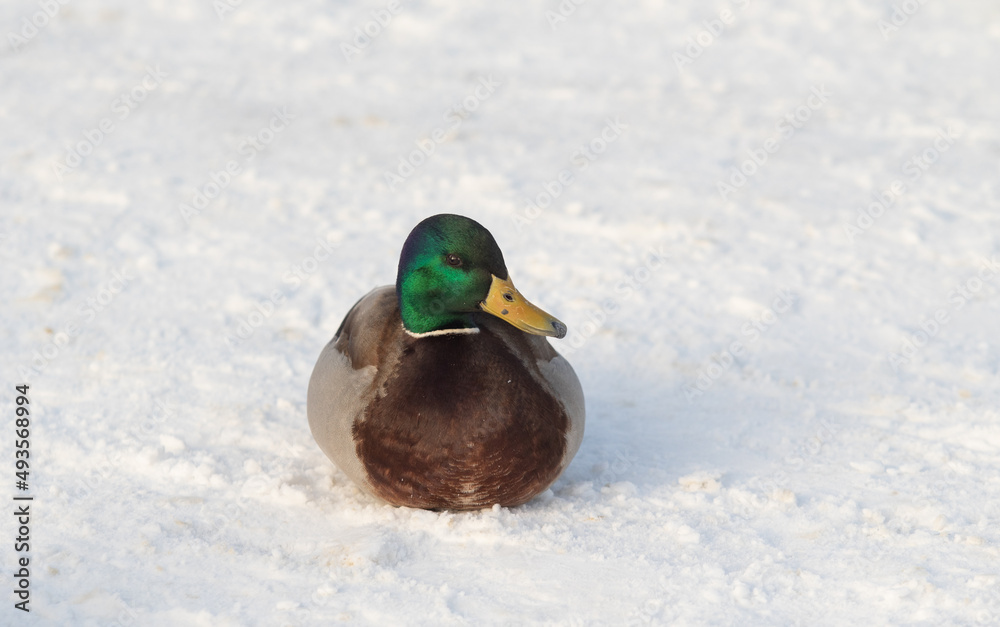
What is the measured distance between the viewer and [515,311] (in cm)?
345

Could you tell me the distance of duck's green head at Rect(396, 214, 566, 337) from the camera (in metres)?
3.44

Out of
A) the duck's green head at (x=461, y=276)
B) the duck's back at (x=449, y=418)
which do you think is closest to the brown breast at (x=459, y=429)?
the duck's back at (x=449, y=418)

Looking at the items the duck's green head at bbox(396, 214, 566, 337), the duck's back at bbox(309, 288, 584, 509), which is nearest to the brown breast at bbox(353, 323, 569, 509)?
the duck's back at bbox(309, 288, 584, 509)

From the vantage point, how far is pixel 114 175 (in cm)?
666

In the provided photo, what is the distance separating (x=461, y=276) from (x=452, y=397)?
0.35 metres

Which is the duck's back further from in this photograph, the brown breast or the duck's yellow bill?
the duck's yellow bill

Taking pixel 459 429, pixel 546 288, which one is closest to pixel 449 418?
pixel 459 429

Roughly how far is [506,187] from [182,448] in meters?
3.05

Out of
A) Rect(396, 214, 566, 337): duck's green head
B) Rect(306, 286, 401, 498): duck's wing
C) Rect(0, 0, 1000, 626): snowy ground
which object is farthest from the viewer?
Rect(306, 286, 401, 498): duck's wing

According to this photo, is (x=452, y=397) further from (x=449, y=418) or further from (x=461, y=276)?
(x=461, y=276)

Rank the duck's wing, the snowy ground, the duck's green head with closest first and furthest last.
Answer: the snowy ground
the duck's green head
the duck's wing

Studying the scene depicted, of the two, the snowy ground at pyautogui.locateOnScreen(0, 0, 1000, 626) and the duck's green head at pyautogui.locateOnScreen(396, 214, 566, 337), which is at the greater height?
the duck's green head at pyautogui.locateOnScreen(396, 214, 566, 337)

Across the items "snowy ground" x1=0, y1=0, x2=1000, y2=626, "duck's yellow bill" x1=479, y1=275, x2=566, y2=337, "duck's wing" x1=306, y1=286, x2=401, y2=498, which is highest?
"duck's yellow bill" x1=479, y1=275, x2=566, y2=337

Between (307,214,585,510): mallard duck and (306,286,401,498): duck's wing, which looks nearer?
(307,214,585,510): mallard duck
